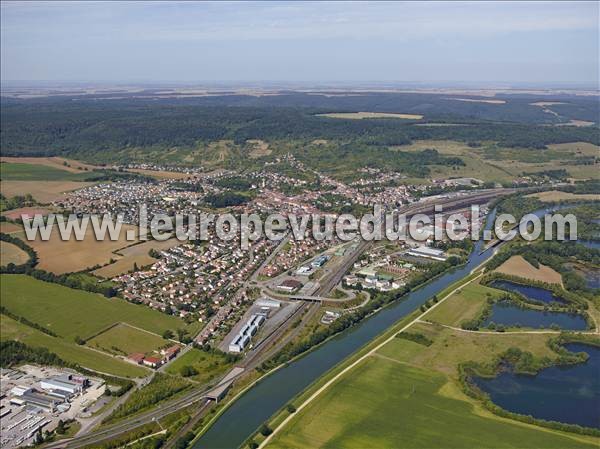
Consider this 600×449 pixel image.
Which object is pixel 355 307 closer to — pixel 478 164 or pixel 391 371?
pixel 391 371

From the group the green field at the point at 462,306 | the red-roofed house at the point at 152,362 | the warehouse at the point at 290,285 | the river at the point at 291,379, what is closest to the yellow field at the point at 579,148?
the green field at the point at 462,306

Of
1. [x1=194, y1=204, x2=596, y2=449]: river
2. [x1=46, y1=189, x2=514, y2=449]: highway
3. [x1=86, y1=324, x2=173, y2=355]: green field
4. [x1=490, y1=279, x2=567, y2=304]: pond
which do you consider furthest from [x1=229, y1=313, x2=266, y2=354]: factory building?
[x1=490, y1=279, x2=567, y2=304]: pond

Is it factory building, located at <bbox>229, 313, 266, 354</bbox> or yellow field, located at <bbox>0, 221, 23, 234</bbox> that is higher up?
yellow field, located at <bbox>0, 221, 23, 234</bbox>

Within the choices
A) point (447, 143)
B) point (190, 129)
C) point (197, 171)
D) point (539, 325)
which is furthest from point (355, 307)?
point (190, 129)

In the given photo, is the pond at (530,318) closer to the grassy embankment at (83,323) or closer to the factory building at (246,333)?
the factory building at (246,333)

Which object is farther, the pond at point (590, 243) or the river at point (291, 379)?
the pond at point (590, 243)

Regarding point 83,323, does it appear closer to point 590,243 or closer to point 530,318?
point 530,318

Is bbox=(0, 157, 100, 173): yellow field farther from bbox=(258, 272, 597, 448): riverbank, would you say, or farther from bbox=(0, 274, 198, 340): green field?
bbox=(258, 272, 597, 448): riverbank
